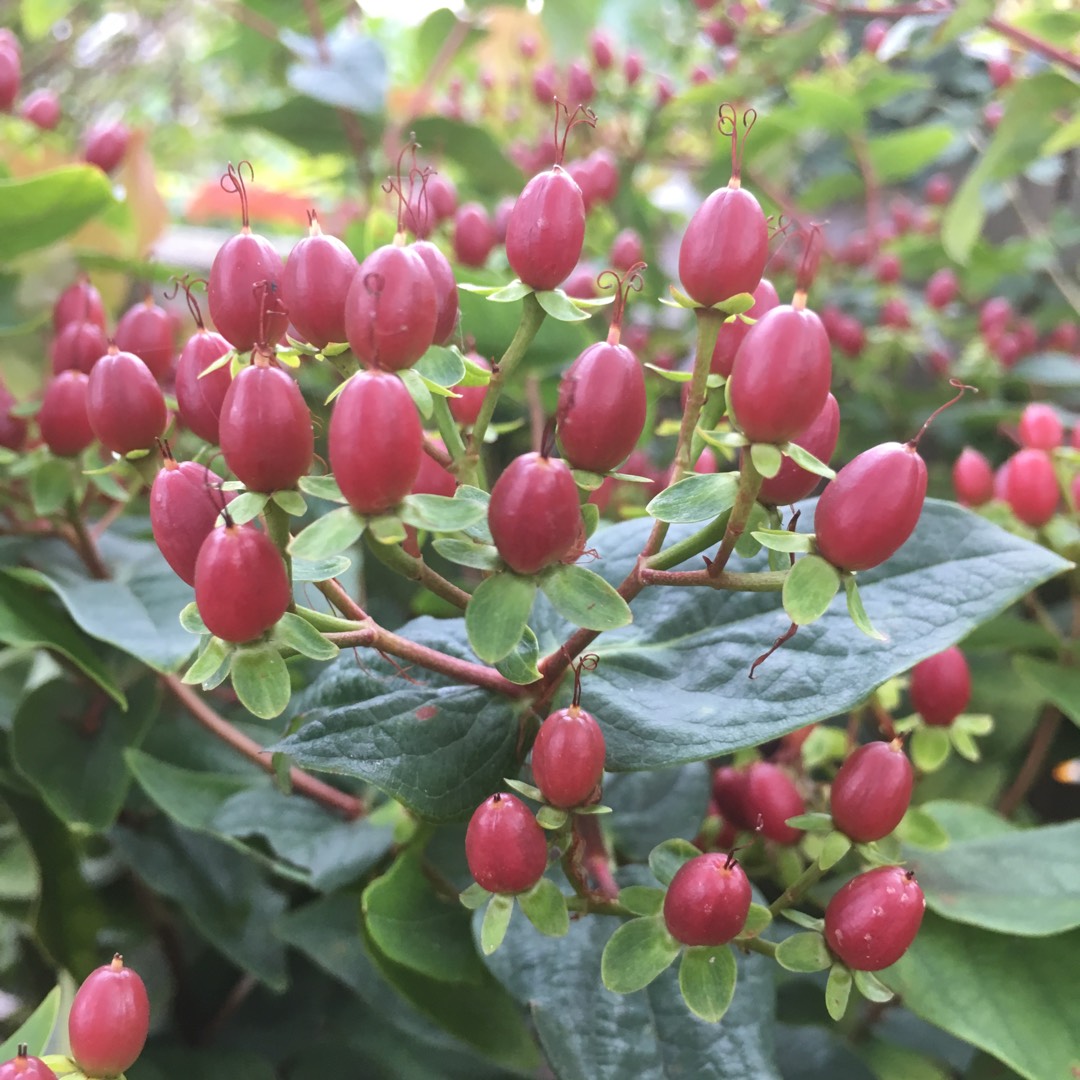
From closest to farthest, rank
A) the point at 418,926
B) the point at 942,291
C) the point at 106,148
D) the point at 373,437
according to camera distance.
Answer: the point at 373,437, the point at 418,926, the point at 106,148, the point at 942,291

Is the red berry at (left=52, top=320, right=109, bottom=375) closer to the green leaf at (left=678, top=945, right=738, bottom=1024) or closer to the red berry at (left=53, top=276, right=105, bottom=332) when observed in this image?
the red berry at (left=53, top=276, right=105, bottom=332)

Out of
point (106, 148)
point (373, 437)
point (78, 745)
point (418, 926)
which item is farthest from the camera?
point (106, 148)

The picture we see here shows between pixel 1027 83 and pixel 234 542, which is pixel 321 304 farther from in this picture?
pixel 1027 83

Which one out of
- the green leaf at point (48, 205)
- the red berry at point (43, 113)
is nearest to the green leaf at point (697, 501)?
the green leaf at point (48, 205)

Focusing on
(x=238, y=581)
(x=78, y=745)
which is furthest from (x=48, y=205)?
(x=238, y=581)

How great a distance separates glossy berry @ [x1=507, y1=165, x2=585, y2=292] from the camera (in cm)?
29

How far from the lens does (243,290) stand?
0.92ft

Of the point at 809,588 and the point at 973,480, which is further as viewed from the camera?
the point at 973,480

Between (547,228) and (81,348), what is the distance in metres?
0.26

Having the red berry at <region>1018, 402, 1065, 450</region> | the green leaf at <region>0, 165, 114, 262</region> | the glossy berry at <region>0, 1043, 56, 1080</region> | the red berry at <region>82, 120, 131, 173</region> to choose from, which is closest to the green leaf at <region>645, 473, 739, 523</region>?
the glossy berry at <region>0, 1043, 56, 1080</region>

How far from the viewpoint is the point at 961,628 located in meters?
0.30

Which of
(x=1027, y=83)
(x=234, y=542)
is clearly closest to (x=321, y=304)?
(x=234, y=542)

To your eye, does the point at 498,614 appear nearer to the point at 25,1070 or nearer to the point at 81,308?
the point at 25,1070

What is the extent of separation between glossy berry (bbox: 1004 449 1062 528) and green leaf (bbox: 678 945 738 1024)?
0.31 m
